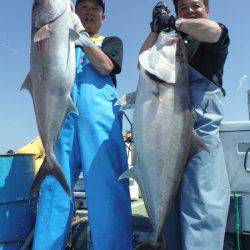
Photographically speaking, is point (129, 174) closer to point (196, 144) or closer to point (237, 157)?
point (196, 144)

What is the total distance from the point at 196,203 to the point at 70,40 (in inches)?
69.3

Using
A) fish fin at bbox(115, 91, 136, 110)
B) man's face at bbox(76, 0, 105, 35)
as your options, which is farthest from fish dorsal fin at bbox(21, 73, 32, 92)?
man's face at bbox(76, 0, 105, 35)

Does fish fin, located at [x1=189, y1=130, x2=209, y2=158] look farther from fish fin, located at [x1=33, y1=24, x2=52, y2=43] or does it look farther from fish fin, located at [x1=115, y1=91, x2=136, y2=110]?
fish fin, located at [x1=33, y1=24, x2=52, y2=43]

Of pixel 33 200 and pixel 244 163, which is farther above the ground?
pixel 244 163

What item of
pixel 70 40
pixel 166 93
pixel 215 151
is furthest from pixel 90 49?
pixel 215 151

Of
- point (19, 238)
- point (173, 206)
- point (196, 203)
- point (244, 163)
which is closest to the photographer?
point (196, 203)

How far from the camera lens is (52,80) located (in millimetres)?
3744

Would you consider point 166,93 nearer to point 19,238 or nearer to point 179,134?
point 179,134

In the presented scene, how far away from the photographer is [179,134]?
380 cm

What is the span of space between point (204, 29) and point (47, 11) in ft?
4.59

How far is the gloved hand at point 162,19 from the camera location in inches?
155

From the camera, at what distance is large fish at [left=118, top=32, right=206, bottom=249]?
3744 millimetres

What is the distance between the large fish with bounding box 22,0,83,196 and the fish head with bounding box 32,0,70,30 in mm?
32

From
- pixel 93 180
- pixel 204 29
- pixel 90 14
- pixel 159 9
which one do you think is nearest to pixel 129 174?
pixel 93 180
